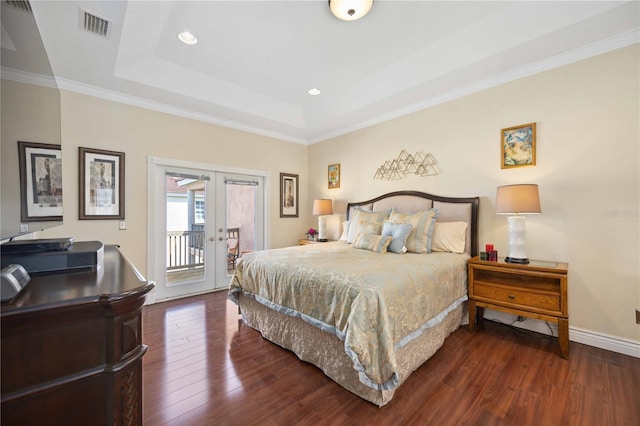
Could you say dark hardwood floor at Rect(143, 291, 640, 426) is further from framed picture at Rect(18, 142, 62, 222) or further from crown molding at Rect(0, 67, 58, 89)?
crown molding at Rect(0, 67, 58, 89)

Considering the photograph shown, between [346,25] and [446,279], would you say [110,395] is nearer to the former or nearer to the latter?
[446,279]

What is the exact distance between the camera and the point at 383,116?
4.19m

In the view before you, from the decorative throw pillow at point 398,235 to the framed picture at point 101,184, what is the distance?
3482mm

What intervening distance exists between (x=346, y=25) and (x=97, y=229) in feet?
12.3

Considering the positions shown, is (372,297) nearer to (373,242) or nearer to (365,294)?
(365,294)

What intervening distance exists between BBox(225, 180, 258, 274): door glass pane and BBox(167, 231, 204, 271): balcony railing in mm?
478

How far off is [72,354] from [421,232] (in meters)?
2.99

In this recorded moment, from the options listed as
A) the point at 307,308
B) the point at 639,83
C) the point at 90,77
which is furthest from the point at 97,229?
the point at 639,83

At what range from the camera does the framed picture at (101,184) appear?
127 inches

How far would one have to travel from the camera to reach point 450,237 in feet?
10.1

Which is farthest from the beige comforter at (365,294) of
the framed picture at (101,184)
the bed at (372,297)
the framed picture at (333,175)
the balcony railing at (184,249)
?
the framed picture at (333,175)

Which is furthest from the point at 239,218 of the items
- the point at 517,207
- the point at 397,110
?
the point at 517,207

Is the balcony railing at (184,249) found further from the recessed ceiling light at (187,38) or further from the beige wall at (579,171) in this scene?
the beige wall at (579,171)

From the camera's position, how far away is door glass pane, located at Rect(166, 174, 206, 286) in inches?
156
